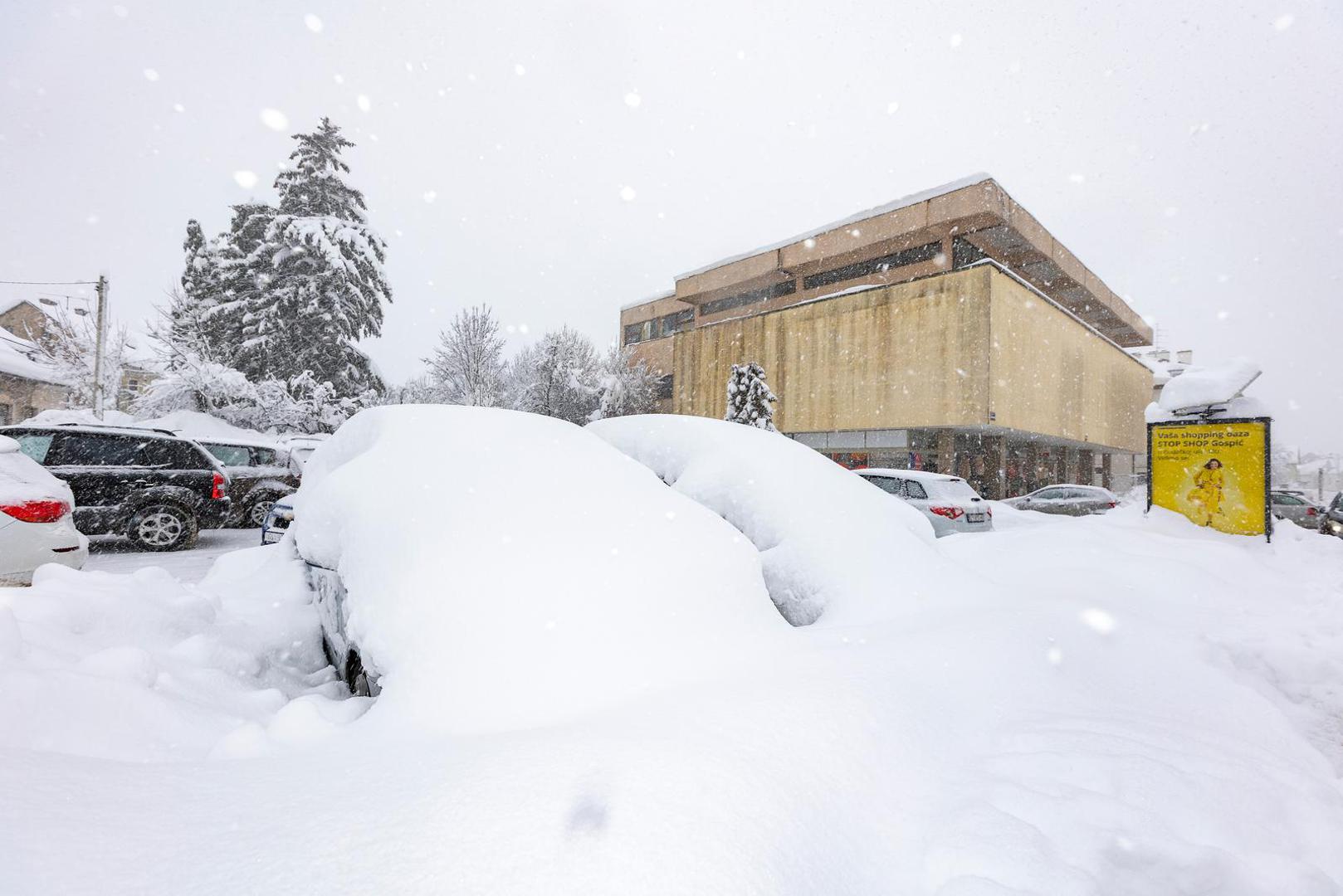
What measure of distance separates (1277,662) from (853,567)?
2417 mm

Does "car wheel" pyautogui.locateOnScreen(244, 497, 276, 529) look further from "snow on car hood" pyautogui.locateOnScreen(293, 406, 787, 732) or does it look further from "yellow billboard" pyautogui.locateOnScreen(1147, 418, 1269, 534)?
"yellow billboard" pyautogui.locateOnScreen(1147, 418, 1269, 534)

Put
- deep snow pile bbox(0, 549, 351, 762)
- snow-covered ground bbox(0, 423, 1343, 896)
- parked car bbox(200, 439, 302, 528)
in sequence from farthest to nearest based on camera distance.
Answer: parked car bbox(200, 439, 302, 528) → deep snow pile bbox(0, 549, 351, 762) → snow-covered ground bbox(0, 423, 1343, 896)

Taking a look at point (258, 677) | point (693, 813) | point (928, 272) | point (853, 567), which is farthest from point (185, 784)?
point (928, 272)

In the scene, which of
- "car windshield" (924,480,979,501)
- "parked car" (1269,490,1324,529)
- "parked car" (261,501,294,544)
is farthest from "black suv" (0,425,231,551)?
"parked car" (1269,490,1324,529)

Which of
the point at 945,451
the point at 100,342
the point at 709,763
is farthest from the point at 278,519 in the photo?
the point at 100,342

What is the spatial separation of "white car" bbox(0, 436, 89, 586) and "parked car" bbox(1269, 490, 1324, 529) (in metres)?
22.1

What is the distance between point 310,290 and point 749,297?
20.5 meters

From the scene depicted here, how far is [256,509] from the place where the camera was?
10.0m

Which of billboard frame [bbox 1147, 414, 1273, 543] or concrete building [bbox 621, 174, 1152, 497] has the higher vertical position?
concrete building [bbox 621, 174, 1152, 497]

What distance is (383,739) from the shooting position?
1731 mm

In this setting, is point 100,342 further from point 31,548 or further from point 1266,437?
point 1266,437

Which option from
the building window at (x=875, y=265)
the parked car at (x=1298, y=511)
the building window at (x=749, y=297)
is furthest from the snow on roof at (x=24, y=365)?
the parked car at (x=1298, y=511)

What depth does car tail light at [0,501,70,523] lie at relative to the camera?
411 cm

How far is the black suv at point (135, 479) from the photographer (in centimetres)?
733
